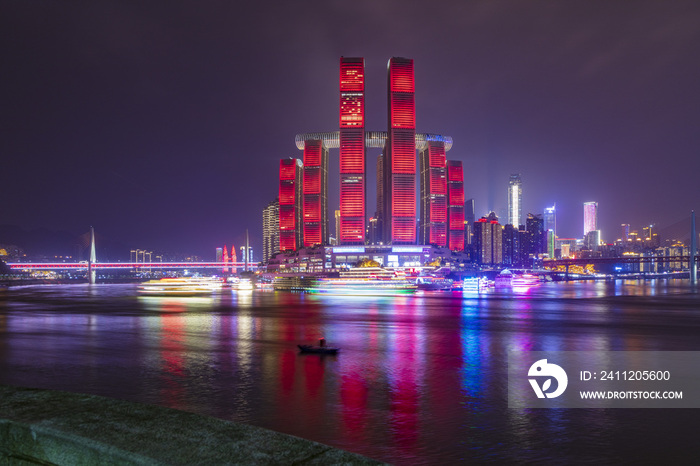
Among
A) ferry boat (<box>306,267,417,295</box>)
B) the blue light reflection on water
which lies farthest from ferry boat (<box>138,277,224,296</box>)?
the blue light reflection on water

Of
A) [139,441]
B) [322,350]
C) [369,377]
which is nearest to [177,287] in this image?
[322,350]

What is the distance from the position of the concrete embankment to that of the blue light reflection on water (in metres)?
8.29

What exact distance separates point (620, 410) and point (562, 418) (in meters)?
2.46

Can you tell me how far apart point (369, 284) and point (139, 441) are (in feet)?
353

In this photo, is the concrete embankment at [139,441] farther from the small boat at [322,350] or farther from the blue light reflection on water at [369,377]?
the small boat at [322,350]

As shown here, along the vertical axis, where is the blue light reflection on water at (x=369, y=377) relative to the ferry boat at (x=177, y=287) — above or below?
above

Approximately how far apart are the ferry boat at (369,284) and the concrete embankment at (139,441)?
101 m

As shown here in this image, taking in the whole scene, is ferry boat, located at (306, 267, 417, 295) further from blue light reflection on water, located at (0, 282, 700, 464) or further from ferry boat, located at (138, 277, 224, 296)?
blue light reflection on water, located at (0, 282, 700, 464)

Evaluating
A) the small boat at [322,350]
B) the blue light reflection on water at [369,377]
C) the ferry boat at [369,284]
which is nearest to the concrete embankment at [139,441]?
the blue light reflection on water at [369,377]

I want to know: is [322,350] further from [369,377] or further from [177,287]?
[177,287]

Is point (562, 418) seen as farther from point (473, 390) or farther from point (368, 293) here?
point (368, 293)

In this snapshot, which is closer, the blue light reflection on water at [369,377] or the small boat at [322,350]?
the blue light reflection on water at [369,377]

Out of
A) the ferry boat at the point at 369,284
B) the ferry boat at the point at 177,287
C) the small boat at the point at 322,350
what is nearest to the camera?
the small boat at the point at 322,350

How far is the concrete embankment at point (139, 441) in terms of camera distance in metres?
3.55
